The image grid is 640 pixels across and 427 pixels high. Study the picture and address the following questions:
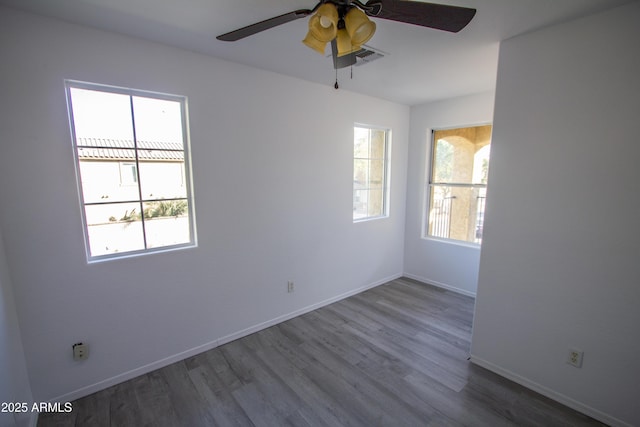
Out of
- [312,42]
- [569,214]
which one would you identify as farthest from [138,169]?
[569,214]

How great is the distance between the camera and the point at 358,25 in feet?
3.76

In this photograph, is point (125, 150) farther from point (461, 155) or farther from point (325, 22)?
point (461, 155)

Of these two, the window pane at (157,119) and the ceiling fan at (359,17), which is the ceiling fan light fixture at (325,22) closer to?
the ceiling fan at (359,17)

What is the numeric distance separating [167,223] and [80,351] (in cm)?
104

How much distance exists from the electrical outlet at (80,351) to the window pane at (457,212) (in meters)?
3.98

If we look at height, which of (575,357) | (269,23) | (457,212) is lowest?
(575,357)

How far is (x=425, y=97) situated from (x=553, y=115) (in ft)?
6.02

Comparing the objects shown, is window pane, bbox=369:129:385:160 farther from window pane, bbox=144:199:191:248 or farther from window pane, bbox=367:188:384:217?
window pane, bbox=144:199:191:248

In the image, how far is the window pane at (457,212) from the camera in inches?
143

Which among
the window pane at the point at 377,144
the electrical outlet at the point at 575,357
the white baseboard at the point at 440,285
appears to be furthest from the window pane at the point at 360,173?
the electrical outlet at the point at 575,357

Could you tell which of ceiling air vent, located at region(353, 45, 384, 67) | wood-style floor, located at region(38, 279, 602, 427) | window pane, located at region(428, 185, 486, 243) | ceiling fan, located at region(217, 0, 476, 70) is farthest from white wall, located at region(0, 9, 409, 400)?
ceiling fan, located at region(217, 0, 476, 70)

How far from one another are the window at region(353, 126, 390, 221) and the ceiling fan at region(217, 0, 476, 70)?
2.26 m

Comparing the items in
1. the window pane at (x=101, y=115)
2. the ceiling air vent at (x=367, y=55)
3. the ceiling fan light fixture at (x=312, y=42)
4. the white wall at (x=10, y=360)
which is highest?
the ceiling air vent at (x=367, y=55)

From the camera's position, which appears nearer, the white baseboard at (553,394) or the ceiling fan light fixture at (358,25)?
the ceiling fan light fixture at (358,25)
